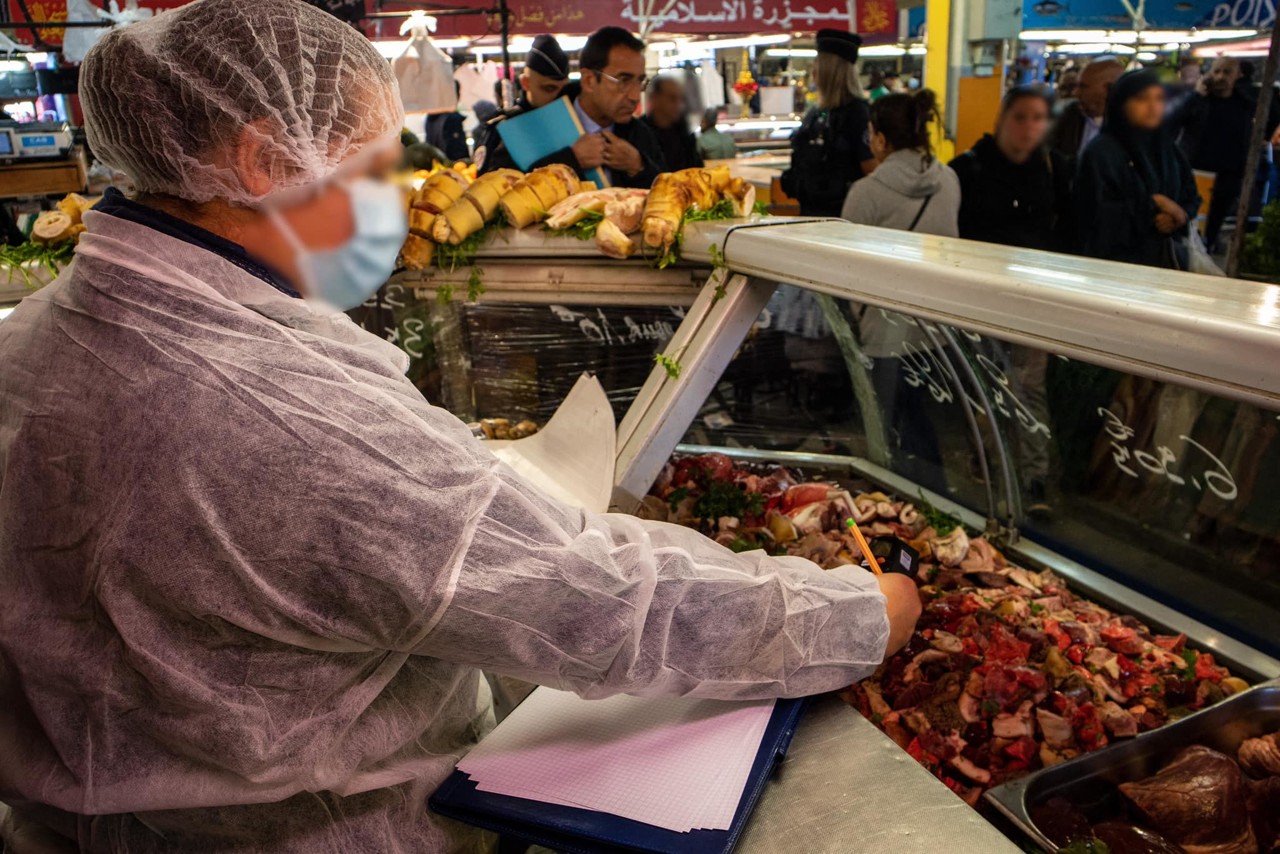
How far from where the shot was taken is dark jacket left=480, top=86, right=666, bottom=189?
387 centimetres

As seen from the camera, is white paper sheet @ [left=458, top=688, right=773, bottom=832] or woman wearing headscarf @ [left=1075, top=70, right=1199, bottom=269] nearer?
white paper sheet @ [left=458, top=688, right=773, bottom=832]

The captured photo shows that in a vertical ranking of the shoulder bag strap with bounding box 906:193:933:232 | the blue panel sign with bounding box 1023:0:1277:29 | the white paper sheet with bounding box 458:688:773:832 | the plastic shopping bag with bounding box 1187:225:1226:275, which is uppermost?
the blue panel sign with bounding box 1023:0:1277:29

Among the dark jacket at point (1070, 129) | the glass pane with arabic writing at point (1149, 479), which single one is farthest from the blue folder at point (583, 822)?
the dark jacket at point (1070, 129)

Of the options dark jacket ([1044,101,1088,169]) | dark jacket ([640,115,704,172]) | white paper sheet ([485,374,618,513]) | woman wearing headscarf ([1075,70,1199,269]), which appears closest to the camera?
white paper sheet ([485,374,618,513])

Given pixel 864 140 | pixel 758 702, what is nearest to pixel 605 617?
pixel 758 702

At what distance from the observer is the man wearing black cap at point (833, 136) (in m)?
5.59

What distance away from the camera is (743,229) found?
2232mm

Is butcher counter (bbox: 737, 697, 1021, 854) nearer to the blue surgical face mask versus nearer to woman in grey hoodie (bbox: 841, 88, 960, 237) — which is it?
the blue surgical face mask

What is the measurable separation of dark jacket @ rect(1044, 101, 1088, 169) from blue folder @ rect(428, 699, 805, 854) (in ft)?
19.3

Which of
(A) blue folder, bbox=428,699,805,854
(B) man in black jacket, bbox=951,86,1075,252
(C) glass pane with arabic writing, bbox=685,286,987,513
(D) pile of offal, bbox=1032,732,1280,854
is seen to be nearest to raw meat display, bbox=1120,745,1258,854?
(D) pile of offal, bbox=1032,732,1280,854

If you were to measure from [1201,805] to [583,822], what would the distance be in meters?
1.04

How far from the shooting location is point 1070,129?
6.36 meters

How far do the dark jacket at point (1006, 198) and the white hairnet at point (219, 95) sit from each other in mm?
4560

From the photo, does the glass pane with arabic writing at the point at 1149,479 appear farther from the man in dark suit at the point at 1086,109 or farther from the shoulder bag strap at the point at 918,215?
the man in dark suit at the point at 1086,109
